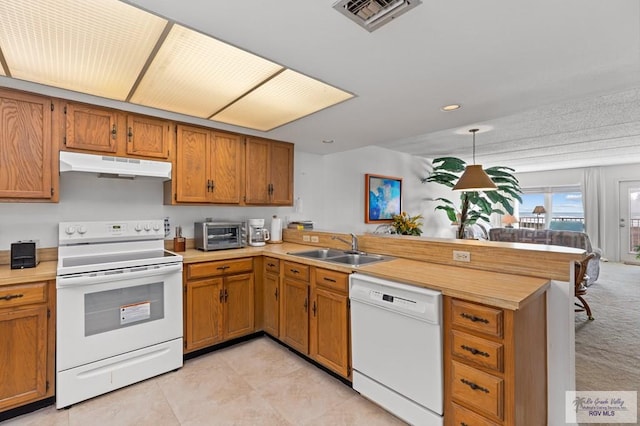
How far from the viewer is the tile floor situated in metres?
1.94

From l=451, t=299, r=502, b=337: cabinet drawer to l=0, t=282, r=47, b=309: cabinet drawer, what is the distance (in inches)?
104

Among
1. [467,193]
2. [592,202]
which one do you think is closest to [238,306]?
[467,193]

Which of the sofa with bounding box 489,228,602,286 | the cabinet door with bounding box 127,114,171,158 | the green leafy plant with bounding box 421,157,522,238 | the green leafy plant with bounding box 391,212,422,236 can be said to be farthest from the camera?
the green leafy plant with bounding box 421,157,522,238

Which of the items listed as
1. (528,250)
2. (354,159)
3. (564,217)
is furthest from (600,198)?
(528,250)

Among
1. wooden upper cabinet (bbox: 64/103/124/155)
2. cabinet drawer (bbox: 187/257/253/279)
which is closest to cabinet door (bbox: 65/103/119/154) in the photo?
wooden upper cabinet (bbox: 64/103/124/155)

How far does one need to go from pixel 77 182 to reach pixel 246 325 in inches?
80.3

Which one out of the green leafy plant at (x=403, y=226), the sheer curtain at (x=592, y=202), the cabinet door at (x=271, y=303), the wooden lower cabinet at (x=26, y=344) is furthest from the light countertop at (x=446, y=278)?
the sheer curtain at (x=592, y=202)

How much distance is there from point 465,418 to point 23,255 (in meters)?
3.14

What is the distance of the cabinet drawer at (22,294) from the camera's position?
6.29 feet

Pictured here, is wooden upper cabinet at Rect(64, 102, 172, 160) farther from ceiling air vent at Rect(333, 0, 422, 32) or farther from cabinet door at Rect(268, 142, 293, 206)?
ceiling air vent at Rect(333, 0, 422, 32)

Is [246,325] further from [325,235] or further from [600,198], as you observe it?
[600,198]

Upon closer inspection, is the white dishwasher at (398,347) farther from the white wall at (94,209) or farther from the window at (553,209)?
the window at (553,209)

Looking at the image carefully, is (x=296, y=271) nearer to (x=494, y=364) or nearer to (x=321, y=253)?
(x=321, y=253)

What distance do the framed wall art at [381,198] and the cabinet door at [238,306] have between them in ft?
9.03
